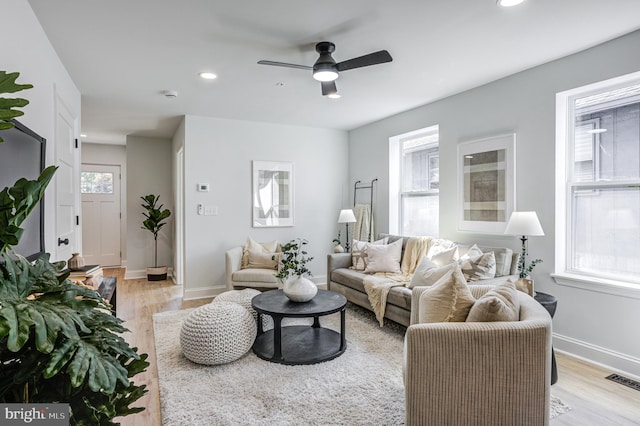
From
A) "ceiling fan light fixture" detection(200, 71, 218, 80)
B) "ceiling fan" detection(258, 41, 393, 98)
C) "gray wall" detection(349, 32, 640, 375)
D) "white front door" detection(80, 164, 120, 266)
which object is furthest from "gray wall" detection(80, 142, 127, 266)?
"gray wall" detection(349, 32, 640, 375)

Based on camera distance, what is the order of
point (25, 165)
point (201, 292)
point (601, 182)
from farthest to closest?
1. point (201, 292)
2. point (601, 182)
3. point (25, 165)

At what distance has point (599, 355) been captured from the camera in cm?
289

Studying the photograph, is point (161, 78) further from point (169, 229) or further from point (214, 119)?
point (169, 229)

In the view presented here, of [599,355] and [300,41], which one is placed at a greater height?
[300,41]

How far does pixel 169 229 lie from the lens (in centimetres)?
679

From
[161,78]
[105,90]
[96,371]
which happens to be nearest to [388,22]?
[161,78]

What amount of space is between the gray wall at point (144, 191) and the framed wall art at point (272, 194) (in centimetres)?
232

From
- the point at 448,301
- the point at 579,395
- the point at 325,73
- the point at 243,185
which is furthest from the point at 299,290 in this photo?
the point at 243,185

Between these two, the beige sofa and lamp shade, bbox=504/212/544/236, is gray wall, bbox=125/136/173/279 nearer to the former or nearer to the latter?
the beige sofa

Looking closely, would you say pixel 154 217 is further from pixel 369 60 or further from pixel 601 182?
pixel 601 182

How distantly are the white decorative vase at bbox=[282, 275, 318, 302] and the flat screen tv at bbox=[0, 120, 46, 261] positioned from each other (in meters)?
→ 1.79

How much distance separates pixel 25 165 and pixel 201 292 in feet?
11.2

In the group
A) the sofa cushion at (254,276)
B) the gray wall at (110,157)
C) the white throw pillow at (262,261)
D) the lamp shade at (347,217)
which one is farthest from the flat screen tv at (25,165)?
the gray wall at (110,157)

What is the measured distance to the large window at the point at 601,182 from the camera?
2840 millimetres
